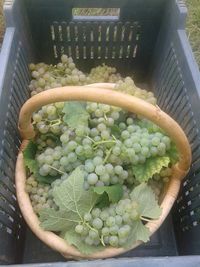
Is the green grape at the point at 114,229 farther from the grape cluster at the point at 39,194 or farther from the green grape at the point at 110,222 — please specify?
the grape cluster at the point at 39,194

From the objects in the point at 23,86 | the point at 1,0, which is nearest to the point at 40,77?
the point at 23,86

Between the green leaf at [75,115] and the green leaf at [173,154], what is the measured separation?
22 cm

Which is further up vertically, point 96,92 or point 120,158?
point 96,92

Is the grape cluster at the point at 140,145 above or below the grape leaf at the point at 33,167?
above

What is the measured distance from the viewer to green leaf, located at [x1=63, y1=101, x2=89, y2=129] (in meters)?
0.92


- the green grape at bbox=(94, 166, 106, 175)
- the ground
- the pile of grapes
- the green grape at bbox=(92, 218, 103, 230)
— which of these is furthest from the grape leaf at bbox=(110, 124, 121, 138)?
the ground

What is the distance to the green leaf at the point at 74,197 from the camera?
0.85m

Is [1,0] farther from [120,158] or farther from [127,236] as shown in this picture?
[127,236]

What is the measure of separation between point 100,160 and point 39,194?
0.62 feet

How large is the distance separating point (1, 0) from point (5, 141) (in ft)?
3.73

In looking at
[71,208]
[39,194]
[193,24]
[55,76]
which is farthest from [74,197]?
[193,24]

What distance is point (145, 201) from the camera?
2.95 ft

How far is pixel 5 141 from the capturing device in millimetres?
981

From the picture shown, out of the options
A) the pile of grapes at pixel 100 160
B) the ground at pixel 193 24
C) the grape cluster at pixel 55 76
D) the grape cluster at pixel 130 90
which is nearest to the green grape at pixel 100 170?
the pile of grapes at pixel 100 160
